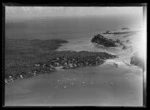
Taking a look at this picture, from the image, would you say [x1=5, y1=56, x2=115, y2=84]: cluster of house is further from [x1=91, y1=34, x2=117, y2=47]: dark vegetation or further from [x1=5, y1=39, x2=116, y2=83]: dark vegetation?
[x1=91, y1=34, x2=117, y2=47]: dark vegetation

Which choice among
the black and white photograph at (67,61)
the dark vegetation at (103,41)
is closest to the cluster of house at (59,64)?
the black and white photograph at (67,61)

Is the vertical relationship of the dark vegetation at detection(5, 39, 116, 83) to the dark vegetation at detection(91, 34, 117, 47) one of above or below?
below

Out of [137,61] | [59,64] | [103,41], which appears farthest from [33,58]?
[137,61]

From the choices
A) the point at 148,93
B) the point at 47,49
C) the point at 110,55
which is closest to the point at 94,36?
the point at 110,55

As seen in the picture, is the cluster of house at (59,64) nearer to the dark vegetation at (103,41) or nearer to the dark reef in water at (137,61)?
the dark vegetation at (103,41)

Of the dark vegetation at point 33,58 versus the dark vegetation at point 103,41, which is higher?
the dark vegetation at point 103,41

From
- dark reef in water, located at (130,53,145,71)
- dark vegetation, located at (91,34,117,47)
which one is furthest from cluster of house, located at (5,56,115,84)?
dark reef in water, located at (130,53,145,71)
